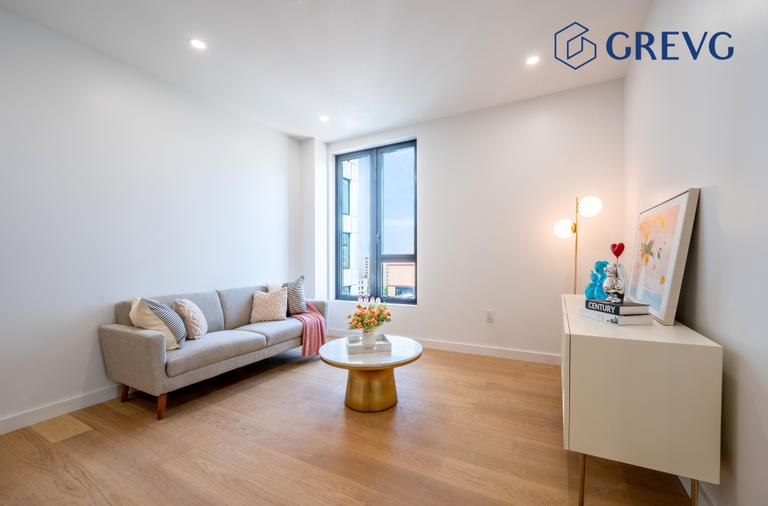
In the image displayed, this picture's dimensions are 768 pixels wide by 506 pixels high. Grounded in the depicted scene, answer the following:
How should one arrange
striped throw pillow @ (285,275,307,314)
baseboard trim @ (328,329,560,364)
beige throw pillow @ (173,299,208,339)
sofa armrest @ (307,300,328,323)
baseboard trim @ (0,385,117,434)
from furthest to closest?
1. sofa armrest @ (307,300,328,323)
2. striped throw pillow @ (285,275,307,314)
3. baseboard trim @ (328,329,560,364)
4. beige throw pillow @ (173,299,208,339)
5. baseboard trim @ (0,385,117,434)

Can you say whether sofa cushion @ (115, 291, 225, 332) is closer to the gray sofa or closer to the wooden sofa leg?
the gray sofa

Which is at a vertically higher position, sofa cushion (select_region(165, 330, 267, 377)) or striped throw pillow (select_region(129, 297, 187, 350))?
striped throw pillow (select_region(129, 297, 187, 350))

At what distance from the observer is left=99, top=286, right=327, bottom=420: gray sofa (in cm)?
239

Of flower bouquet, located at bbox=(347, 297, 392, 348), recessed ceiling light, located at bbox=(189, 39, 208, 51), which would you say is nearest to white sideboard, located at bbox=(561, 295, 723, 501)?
flower bouquet, located at bbox=(347, 297, 392, 348)

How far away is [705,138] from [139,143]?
400 cm

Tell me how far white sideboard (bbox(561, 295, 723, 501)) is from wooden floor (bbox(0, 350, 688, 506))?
1.45ft

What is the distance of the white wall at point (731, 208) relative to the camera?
3.50 feet

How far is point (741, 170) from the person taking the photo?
118cm

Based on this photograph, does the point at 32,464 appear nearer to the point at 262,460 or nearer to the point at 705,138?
the point at 262,460

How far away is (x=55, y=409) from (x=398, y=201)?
388 centimetres

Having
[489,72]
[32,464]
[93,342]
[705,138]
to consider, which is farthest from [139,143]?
[705,138]

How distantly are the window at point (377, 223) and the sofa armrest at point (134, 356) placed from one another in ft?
9.15

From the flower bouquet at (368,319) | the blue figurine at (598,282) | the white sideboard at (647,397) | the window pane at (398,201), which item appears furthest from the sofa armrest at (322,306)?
the white sideboard at (647,397)

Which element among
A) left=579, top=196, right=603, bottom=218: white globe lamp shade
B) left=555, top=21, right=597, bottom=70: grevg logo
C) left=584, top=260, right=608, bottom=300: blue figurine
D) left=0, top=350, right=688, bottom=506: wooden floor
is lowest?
left=0, top=350, right=688, bottom=506: wooden floor
